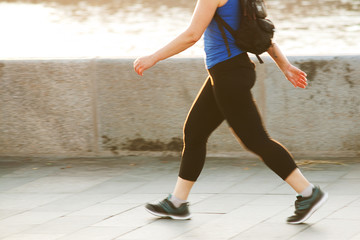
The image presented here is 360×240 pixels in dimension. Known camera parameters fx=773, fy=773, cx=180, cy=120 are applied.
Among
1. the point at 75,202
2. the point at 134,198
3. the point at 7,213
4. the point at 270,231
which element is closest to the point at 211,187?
the point at 134,198

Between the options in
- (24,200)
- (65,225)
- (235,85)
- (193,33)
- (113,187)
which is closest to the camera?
(193,33)

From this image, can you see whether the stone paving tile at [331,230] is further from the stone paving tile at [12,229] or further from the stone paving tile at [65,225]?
the stone paving tile at [12,229]

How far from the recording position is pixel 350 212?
199 inches

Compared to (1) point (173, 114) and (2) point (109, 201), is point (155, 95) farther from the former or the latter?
(2) point (109, 201)

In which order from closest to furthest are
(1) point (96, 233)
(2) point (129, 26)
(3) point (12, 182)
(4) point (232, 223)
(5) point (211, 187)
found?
(1) point (96, 233) → (4) point (232, 223) → (5) point (211, 187) → (3) point (12, 182) → (2) point (129, 26)

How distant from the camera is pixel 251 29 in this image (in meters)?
4.60

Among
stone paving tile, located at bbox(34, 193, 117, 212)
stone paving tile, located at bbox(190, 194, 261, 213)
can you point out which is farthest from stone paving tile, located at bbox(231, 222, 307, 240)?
stone paving tile, located at bbox(34, 193, 117, 212)

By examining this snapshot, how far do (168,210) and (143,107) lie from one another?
2142 mm

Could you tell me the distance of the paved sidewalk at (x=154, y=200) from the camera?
15.7 feet

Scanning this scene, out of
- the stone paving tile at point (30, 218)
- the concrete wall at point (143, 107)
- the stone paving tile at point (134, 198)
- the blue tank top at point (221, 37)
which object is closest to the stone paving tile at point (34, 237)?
the stone paving tile at point (30, 218)

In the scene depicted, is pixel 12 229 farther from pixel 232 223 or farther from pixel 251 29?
pixel 251 29

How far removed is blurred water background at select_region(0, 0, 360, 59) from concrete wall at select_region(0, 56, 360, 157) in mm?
506

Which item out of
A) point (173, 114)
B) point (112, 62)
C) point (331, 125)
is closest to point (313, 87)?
point (331, 125)

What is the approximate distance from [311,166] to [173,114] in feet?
4.44
